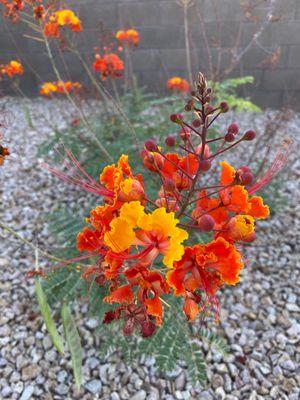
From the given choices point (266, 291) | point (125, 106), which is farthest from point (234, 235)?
point (125, 106)

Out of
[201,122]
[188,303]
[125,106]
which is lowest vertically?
[125,106]

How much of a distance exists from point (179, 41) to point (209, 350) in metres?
3.80

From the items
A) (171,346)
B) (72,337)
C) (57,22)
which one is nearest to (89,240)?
(72,337)

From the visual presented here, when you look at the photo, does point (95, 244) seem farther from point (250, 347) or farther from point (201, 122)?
point (250, 347)

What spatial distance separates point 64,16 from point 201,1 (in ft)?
7.48

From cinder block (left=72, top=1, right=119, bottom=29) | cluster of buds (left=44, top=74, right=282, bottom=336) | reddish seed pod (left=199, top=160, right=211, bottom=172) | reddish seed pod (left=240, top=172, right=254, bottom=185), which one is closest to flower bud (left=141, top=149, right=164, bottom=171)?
cluster of buds (left=44, top=74, right=282, bottom=336)

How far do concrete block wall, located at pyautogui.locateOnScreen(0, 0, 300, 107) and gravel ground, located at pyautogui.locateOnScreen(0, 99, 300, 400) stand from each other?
237 cm

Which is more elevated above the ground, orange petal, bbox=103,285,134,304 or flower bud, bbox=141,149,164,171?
flower bud, bbox=141,149,164,171

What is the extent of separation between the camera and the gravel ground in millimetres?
2006

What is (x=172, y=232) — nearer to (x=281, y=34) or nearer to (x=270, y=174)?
(x=270, y=174)

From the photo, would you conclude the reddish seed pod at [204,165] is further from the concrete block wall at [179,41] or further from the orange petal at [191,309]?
the concrete block wall at [179,41]

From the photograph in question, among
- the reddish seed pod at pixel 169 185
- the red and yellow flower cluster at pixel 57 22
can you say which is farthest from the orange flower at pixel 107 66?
the reddish seed pod at pixel 169 185

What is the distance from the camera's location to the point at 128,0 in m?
4.88

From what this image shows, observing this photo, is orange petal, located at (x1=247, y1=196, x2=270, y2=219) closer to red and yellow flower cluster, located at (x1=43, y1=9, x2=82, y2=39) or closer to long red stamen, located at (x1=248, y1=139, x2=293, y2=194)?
long red stamen, located at (x1=248, y1=139, x2=293, y2=194)
